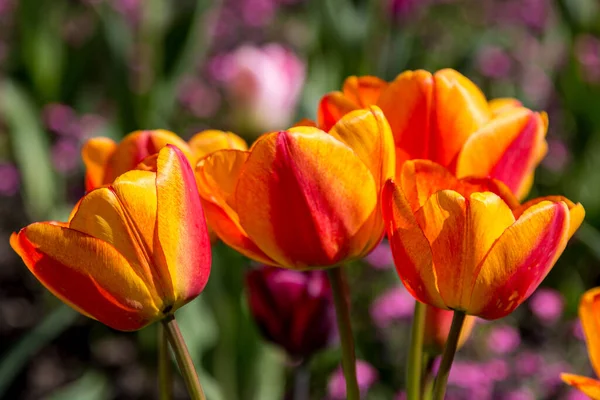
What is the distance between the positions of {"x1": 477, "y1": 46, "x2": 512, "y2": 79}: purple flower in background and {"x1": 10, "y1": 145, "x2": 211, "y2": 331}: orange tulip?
6.13 feet

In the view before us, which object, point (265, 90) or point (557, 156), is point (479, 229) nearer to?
point (265, 90)

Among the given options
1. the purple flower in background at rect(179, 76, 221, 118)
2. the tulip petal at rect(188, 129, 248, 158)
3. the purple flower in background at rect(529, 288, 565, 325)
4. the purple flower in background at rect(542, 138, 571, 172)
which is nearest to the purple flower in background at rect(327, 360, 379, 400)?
the purple flower in background at rect(529, 288, 565, 325)

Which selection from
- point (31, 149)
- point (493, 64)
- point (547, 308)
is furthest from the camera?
point (493, 64)

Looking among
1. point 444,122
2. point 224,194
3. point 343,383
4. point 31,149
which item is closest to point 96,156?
point 224,194

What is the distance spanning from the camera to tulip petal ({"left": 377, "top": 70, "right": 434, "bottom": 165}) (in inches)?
21.7

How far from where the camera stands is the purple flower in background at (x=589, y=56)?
195cm

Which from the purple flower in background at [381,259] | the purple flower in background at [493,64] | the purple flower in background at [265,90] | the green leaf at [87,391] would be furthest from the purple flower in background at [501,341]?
the purple flower in background at [493,64]

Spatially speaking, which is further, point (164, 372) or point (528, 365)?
point (528, 365)

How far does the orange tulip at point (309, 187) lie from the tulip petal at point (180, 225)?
0.03 meters

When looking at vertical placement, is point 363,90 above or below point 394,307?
above

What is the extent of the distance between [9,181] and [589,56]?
1542 mm

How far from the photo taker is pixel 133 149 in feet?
1.90

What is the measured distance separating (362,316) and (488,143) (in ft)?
3.82

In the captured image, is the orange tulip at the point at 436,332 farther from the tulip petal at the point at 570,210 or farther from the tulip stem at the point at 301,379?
the tulip stem at the point at 301,379
